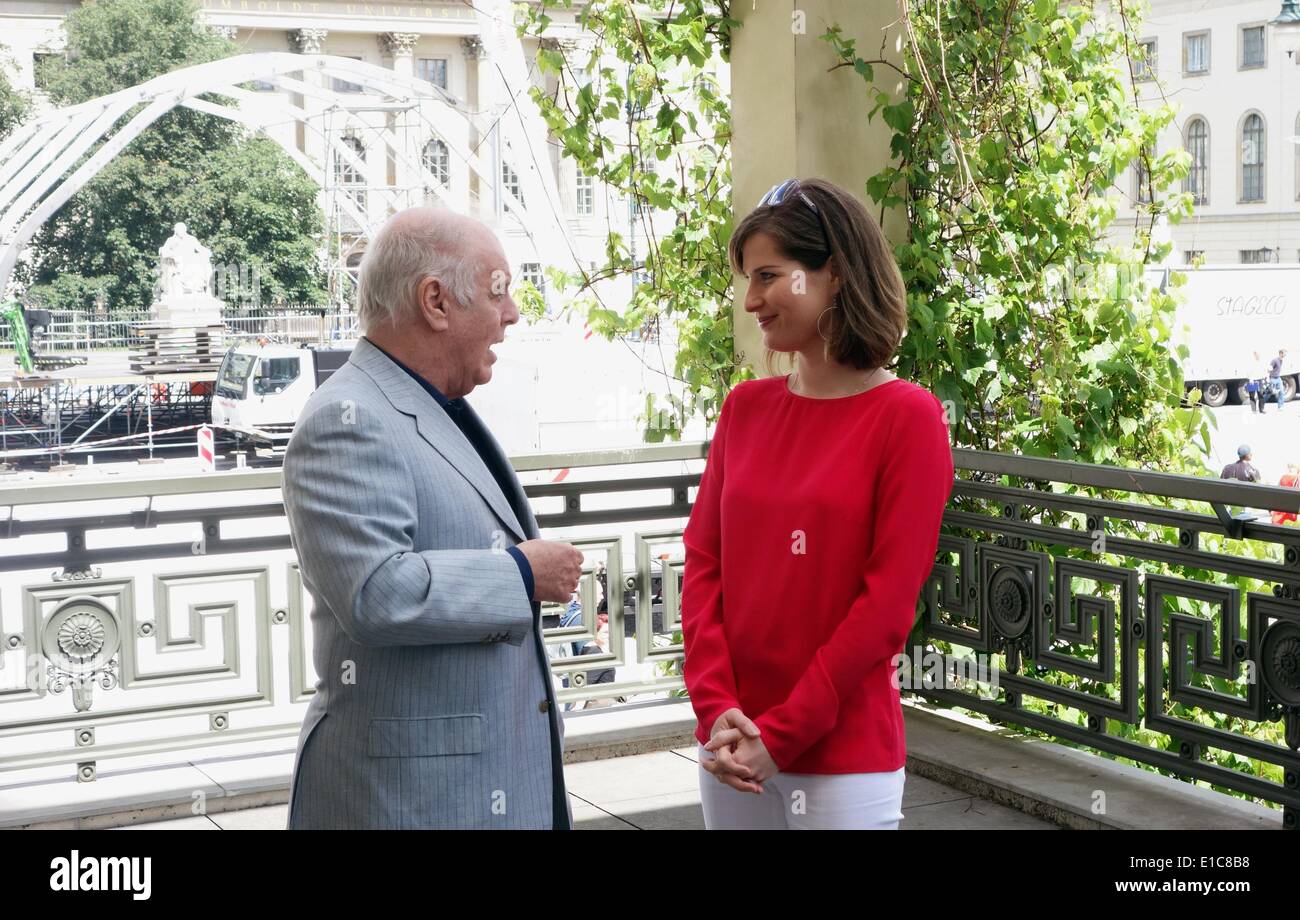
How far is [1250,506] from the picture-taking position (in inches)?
123

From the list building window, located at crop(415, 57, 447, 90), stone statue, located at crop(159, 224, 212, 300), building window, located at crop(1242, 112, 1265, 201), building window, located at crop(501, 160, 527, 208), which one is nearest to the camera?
building window, located at crop(501, 160, 527, 208)

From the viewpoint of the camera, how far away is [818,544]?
182 cm

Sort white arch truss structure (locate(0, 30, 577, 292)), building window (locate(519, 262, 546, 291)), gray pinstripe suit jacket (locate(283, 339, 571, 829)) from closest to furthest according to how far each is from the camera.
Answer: gray pinstripe suit jacket (locate(283, 339, 571, 829))
building window (locate(519, 262, 546, 291))
white arch truss structure (locate(0, 30, 577, 292))

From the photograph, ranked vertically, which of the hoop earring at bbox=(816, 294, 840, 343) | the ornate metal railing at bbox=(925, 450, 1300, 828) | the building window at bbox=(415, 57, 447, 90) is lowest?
the ornate metal railing at bbox=(925, 450, 1300, 828)

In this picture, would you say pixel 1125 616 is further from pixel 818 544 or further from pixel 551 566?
pixel 551 566

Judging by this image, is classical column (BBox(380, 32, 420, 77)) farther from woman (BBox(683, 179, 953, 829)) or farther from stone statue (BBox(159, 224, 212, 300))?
woman (BBox(683, 179, 953, 829))

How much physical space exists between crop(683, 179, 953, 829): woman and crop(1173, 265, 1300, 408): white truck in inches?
1245

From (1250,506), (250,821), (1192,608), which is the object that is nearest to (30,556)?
(250,821)

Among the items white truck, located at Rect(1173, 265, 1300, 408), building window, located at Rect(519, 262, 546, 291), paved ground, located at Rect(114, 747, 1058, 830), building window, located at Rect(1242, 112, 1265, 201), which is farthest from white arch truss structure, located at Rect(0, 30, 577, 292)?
building window, located at Rect(1242, 112, 1265, 201)

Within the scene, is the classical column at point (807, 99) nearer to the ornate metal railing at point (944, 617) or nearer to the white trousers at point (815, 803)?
the ornate metal railing at point (944, 617)

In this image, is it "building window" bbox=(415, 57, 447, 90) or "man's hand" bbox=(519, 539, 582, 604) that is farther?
"building window" bbox=(415, 57, 447, 90)

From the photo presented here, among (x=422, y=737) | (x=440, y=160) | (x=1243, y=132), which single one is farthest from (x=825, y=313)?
(x=440, y=160)

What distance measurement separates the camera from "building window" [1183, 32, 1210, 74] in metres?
43.5

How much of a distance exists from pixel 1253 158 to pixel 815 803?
4889 centimetres
